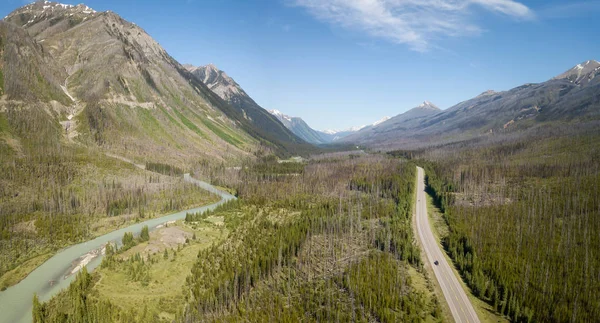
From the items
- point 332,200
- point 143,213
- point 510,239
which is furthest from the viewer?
point 332,200

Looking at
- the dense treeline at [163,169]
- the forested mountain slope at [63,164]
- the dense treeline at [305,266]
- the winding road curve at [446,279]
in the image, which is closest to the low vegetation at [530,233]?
the winding road curve at [446,279]

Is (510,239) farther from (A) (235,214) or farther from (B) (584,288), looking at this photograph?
(A) (235,214)

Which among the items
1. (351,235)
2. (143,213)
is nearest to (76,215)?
(143,213)

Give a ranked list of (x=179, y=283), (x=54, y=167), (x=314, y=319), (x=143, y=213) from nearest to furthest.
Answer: (x=314, y=319) → (x=179, y=283) → (x=143, y=213) → (x=54, y=167)

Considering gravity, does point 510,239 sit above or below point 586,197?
below

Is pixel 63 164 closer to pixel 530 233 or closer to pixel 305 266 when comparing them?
pixel 305 266

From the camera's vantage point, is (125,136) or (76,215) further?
(125,136)

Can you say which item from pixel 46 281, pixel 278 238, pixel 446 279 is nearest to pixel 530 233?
pixel 446 279
